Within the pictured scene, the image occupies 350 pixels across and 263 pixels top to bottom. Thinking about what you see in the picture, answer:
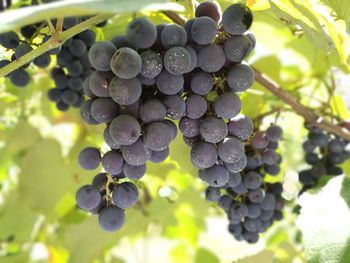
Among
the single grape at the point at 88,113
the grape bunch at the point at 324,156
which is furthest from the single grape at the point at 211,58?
the grape bunch at the point at 324,156

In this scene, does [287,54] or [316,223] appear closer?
[316,223]

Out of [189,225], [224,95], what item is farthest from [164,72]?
[189,225]

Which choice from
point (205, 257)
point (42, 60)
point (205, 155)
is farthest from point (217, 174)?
point (205, 257)

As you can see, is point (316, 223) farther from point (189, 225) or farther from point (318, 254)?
point (189, 225)

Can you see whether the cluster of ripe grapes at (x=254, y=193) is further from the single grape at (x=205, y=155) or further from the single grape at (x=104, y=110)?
the single grape at (x=104, y=110)

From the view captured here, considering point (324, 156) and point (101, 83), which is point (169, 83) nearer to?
point (101, 83)

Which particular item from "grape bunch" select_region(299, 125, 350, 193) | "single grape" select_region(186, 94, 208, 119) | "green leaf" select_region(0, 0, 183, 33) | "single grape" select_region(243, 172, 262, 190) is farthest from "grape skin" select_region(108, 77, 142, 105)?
"grape bunch" select_region(299, 125, 350, 193)
